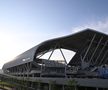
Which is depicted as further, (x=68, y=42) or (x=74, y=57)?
(x=74, y=57)

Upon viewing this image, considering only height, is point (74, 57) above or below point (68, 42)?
below

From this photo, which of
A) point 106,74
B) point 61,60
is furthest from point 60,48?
point 106,74

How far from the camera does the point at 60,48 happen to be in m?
71.9

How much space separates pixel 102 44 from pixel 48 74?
21.7 metres

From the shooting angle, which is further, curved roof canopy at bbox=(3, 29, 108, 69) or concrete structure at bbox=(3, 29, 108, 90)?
curved roof canopy at bbox=(3, 29, 108, 69)

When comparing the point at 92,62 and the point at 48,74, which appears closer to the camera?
the point at 48,74

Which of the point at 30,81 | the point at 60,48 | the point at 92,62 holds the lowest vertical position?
the point at 30,81

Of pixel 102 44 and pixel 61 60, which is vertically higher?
pixel 102 44

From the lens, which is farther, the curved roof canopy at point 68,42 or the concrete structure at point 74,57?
the curved roof canopy at point 68,42

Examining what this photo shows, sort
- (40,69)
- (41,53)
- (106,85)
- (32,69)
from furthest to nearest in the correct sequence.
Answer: (41,53)
(32,69)
(40,69)
(106,85)

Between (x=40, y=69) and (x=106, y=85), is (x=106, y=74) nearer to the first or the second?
(x=106, y=85)

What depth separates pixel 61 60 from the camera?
228 ft

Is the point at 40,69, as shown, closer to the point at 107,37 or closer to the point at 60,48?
the point at 60,48

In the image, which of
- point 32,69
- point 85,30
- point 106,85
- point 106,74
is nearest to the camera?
point 106,85
